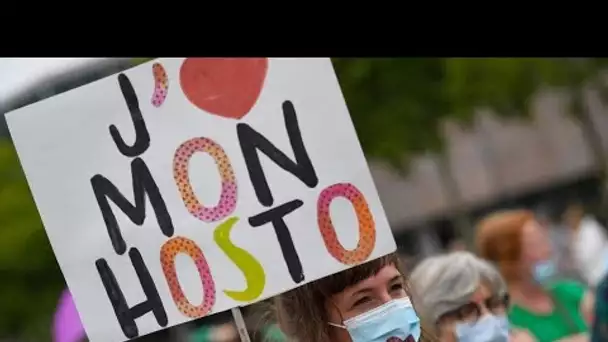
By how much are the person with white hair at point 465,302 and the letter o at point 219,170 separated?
1152mm

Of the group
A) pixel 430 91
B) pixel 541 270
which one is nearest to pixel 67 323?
pixel 541 270

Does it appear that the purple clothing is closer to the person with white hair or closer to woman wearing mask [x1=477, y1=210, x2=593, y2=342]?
the person with white hair

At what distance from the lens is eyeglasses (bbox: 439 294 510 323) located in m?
4.30

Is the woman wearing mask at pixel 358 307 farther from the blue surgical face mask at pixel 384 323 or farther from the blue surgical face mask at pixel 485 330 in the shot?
the blue surgical face mask at pixel 485 330

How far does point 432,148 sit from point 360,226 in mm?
13367

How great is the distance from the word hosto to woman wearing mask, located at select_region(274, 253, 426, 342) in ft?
0.41

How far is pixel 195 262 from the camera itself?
3320mm

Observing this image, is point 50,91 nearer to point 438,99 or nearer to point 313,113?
point 313,113

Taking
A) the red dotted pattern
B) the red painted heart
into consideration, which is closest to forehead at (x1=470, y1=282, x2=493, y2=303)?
the red painted heart

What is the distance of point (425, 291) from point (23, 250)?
4.27 meters

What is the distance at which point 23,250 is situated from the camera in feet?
26.3

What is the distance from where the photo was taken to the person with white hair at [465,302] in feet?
14.0

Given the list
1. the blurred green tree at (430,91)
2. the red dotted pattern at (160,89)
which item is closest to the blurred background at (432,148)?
the blurred green tree at (430,91)
